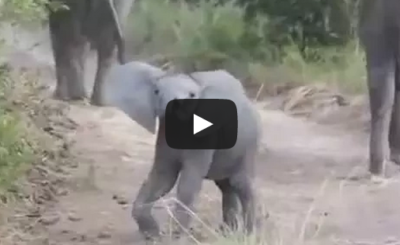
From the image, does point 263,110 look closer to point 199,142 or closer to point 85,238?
point 199,142

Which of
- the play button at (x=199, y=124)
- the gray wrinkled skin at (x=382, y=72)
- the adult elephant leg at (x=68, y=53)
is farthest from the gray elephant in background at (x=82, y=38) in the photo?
the gray wrinkled skin at (x=382, y=72)

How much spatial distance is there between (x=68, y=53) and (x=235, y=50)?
0.59ft

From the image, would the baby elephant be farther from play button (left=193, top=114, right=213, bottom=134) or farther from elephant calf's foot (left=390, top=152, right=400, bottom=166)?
elephant calf's foot (left=390, top=152, right=400, bottom=166)

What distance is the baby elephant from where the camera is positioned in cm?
66

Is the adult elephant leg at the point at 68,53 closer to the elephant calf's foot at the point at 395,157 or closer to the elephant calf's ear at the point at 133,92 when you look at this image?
the elephant calf's ear at the point at 133,92

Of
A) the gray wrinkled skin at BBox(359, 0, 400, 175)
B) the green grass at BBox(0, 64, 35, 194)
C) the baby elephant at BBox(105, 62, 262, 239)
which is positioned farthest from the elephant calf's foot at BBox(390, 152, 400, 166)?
the green grass at BBox(0, 64, 35, 194)

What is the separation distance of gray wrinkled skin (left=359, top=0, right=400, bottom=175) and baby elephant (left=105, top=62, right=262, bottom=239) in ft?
0.42

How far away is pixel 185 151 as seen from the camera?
66cm

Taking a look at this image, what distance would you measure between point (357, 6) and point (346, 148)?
0.15 meters

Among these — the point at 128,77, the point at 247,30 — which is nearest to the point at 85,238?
the point at 128,77

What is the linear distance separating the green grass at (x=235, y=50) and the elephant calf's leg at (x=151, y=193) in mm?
111

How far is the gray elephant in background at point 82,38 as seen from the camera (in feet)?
2.21

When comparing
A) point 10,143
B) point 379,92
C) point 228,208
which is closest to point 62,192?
point 10,143

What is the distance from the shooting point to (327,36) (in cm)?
67
